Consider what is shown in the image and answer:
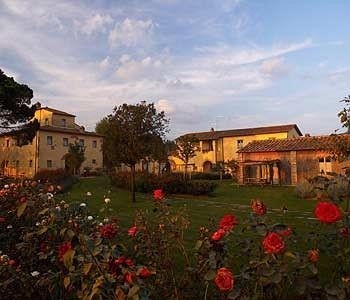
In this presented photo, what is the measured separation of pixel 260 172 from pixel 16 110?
21.8m

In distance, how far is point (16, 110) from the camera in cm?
2703

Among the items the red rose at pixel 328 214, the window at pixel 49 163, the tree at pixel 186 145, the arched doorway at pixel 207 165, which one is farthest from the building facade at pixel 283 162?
the red rose at pixel 328 214

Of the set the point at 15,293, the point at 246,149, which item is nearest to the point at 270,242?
the point at 15,293

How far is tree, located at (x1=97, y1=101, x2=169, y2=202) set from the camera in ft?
59.6

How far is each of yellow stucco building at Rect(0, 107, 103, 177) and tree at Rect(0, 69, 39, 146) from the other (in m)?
16.7

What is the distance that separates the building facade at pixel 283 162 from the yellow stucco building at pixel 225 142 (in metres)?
16.2

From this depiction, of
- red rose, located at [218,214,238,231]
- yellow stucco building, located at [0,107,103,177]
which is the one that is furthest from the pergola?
red rose, located at [218,214,238,231]

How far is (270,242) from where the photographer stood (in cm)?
199

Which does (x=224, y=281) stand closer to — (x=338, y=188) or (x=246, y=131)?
(x=338, y=188)

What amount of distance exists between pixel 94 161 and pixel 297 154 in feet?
100

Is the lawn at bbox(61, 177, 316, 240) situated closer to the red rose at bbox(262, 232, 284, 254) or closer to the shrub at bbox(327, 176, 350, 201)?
the shrub at bbox(327, 176, 350, 201)

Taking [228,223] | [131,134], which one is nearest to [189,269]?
[228,223]

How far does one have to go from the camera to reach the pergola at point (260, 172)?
3409 centimetres

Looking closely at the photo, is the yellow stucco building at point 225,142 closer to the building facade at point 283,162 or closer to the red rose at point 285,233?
the building facade at point 283,162
